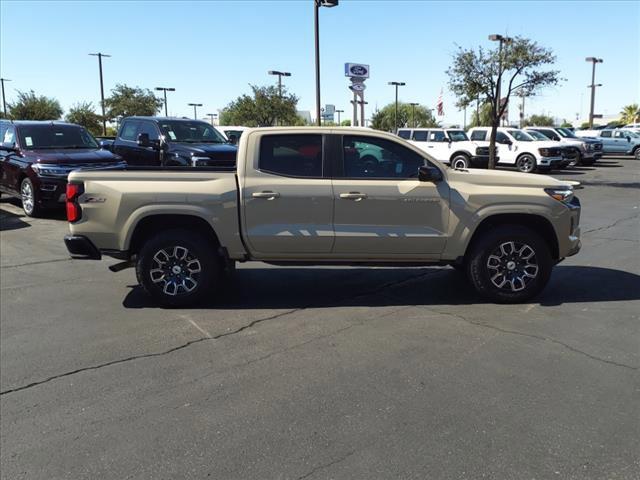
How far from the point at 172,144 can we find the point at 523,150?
1588 centimetres

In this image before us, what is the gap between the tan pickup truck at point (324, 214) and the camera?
5578 mm

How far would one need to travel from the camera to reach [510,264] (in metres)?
5.68

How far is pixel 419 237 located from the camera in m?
5.64

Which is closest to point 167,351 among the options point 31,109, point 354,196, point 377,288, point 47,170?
point 354,196

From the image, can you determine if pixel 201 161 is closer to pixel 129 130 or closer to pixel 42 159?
pixel 42 159

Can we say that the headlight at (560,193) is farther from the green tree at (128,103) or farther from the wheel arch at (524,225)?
the green tree at (128,103)

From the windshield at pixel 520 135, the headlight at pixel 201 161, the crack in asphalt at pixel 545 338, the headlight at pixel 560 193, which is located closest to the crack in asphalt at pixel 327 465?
the crack in asphalt at pixel 545 338

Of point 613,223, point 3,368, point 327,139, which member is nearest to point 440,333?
point 327,139

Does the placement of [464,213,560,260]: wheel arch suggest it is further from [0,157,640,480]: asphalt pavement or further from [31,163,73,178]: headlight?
[31,163,73,178]: headlight

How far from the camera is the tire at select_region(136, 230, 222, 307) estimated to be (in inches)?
223

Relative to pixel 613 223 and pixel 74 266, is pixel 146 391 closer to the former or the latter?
pixel 74 266

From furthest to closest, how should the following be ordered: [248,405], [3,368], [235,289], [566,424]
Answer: [235,289] < [3,368] < [248,405] < [566,424]

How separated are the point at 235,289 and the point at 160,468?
358 cm

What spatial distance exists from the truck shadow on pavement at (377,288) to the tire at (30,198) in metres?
→ 5.74
